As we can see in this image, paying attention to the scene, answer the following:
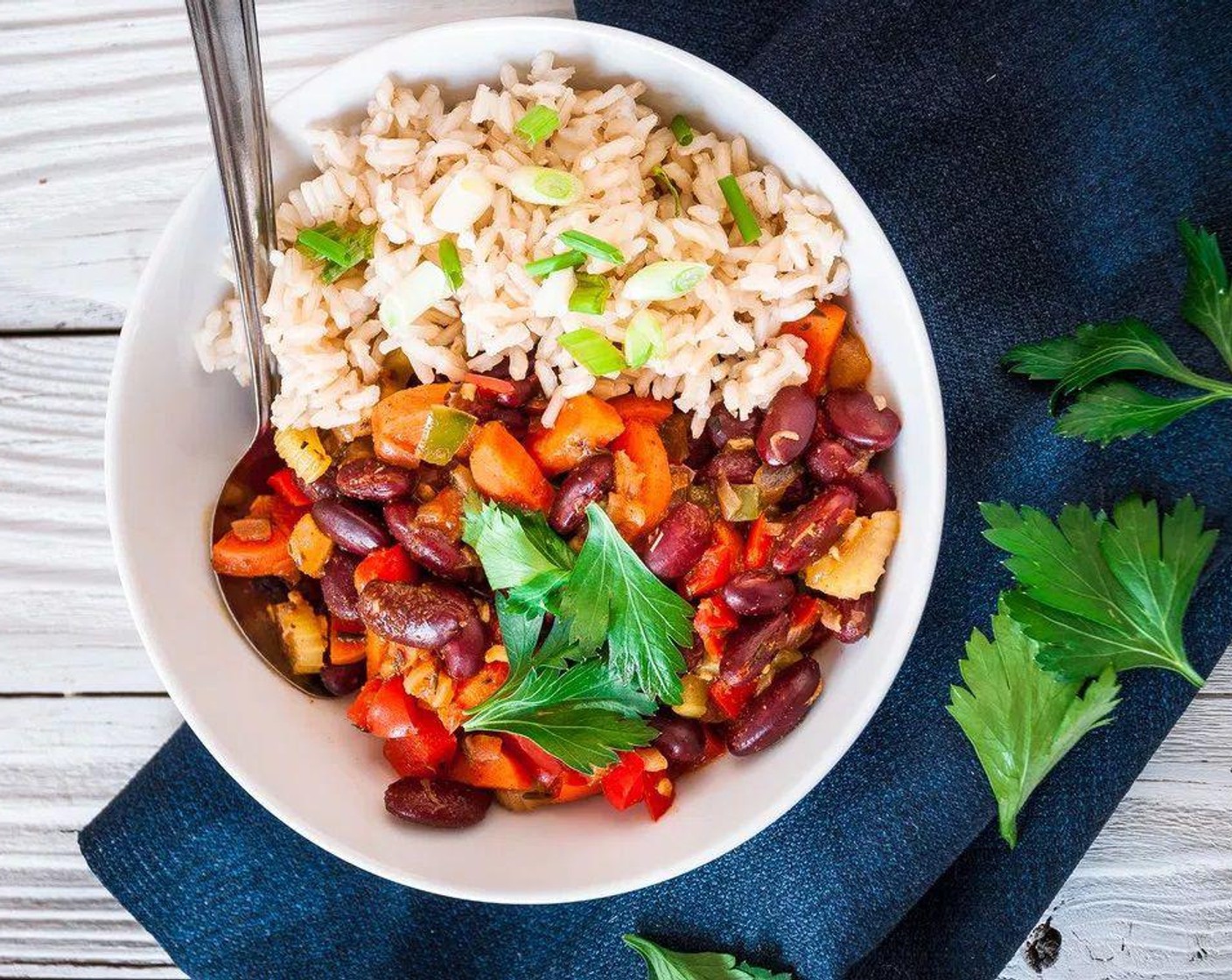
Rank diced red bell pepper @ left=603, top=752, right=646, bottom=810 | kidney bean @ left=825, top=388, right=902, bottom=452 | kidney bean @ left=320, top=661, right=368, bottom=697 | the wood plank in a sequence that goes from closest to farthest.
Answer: kidney bean @ left=825, top=388, right=902, bottom=452 → diced red bell pepper @ left=603, top=752, right=646, bottom=810 → kidney bean @ left=320, top=661, right=368, bottom=697 → the wood plank

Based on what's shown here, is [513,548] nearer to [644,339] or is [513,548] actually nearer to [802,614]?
[644,339]

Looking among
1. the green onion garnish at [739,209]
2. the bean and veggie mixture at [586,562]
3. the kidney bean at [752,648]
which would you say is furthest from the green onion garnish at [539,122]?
the kidney bean at [752,648]

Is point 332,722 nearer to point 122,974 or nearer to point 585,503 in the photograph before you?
point 585,503

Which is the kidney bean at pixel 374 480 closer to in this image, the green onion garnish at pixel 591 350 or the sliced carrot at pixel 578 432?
the sliced carrot at pixel 578 432

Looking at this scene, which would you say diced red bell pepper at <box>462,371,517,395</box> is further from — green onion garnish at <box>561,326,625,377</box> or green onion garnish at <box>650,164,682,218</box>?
green onion garnish at <box>650,164,682,218</box>

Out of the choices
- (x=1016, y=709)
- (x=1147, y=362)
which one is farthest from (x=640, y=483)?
(x=1147, y=362)

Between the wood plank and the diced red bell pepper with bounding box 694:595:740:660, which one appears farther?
the wood plank

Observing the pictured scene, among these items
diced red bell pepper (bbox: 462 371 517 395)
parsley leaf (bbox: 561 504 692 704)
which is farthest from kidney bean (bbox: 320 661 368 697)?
diced red bell pepper (bbox: 462 371 517 395)
